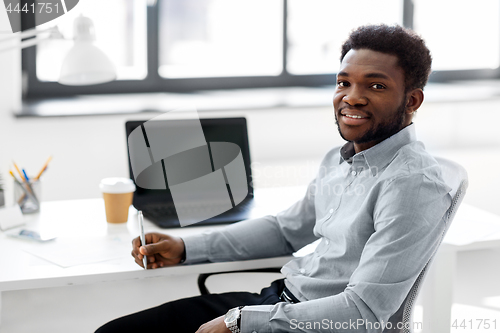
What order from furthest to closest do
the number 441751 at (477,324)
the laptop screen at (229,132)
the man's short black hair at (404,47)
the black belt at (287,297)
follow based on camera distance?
the number 441751 at (477,324) < the laptop screen at (229,132) < the black belt at (287,297) < the man's short black hair at (404,47)

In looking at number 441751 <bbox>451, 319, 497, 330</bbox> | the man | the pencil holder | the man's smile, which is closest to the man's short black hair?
the man

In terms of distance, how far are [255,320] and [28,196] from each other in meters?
0.97

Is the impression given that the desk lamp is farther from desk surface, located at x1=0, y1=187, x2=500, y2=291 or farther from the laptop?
desk surface, located at x1=0, y1=187, x2=500, y2=291

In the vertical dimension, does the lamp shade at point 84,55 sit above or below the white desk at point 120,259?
above

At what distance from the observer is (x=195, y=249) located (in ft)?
4.94

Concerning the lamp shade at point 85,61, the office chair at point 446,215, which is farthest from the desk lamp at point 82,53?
the office chair at point 446,215

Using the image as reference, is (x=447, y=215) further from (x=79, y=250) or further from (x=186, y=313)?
(x=79, y=250)

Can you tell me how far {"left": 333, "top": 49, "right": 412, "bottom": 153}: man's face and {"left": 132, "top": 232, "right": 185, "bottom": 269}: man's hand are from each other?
51 centimetres

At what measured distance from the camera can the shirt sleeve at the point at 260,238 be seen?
152 cm

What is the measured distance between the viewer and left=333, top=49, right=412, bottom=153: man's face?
129 centimetres

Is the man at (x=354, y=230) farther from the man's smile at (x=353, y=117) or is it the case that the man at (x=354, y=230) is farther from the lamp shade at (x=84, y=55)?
the lamp shade at (x=84, y=55)

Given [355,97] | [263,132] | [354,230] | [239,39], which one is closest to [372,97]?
[355,97]

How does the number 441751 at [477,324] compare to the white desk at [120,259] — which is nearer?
the white desk at [120,259]

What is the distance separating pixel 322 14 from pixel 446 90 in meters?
0.88
